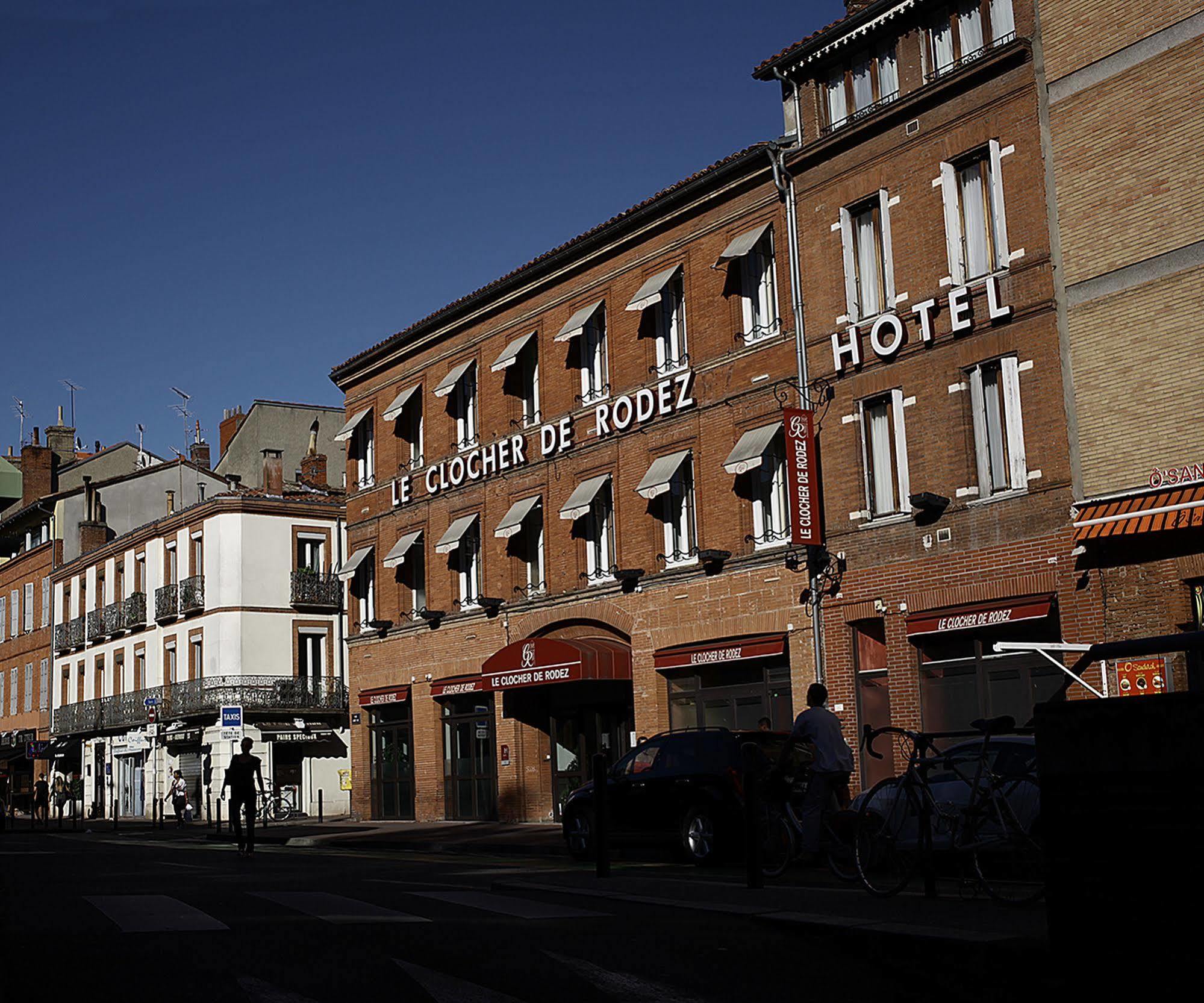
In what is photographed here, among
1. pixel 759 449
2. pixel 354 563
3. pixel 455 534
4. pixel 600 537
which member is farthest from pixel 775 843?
pixel 354 563

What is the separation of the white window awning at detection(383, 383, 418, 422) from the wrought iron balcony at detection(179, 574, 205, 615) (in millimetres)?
15221

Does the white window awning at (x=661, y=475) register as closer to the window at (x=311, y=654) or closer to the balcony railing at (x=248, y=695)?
the balcony railing at (x=248, y=695)

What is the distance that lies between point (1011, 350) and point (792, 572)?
5.54 meters

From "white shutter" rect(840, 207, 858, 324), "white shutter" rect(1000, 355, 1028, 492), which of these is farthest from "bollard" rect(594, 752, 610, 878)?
"white shutter" rect(840, 207, 858, 324)

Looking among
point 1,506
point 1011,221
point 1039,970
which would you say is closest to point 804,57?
point 1011,221

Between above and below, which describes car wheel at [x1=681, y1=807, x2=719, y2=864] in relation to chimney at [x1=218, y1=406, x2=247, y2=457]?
below

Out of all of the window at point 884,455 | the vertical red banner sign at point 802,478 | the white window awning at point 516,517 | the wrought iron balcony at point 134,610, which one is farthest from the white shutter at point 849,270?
the wrought iron balcony at point 134,610

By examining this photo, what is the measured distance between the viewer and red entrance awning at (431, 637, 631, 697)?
28.6 m

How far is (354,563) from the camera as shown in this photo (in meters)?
38.0

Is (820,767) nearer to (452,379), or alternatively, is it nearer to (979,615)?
(979,615)

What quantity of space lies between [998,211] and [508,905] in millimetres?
14939

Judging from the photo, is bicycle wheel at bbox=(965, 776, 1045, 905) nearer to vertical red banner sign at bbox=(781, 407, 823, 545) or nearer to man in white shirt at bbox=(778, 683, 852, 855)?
man in white shirt at bbox=(778, 683, 852, 855)

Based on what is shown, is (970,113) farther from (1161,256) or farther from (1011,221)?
(1161,256)

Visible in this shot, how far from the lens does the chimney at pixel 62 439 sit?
73.0 metres
